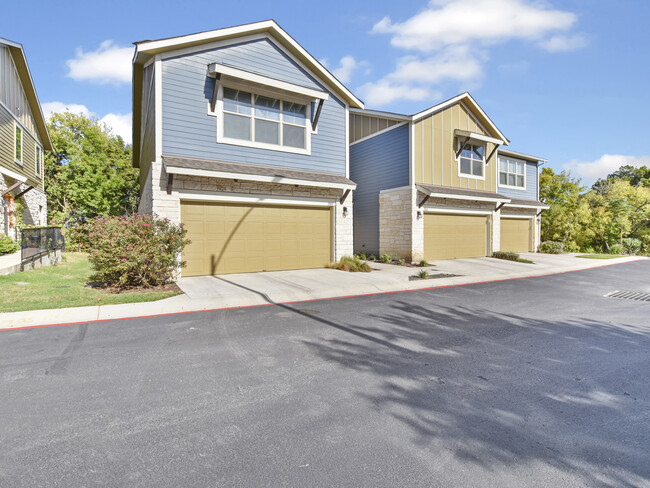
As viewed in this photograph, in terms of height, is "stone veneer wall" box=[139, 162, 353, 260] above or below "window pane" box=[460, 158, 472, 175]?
below

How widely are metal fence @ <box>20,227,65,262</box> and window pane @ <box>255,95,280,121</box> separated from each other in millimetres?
8914

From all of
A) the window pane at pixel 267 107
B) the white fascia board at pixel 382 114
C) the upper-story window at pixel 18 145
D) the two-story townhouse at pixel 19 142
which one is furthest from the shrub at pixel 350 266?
the upper-story window at pixel 18 145

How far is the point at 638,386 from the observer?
3.82m

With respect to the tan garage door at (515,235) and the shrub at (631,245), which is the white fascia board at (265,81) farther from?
the shrub at (631,245)

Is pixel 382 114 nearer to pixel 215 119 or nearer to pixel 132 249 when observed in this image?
pixel 215 119

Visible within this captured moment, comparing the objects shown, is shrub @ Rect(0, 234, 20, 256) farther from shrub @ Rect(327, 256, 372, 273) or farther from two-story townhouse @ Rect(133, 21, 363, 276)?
shrub @ Rect(327, 256, 372, 273)

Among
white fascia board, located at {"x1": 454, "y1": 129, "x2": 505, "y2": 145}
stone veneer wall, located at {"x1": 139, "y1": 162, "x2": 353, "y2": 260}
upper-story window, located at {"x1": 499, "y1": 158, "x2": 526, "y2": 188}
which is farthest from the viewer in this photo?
upper-story window, located at {"x1": 499, "y1": 158, "x2": 526, "y2": 188}

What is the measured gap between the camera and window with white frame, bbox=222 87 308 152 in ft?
38.5

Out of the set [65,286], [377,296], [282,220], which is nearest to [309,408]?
[377,296]

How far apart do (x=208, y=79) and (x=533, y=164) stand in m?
21.7

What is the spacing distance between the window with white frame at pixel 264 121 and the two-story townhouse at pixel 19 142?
9.86 m

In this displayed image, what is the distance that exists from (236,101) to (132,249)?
633 cm

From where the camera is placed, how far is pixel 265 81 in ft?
38.3

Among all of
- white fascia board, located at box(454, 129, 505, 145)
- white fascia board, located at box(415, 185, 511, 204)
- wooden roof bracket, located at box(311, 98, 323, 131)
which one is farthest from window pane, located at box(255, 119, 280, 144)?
white fascia board, located at box(454, 129, 505, 145)
